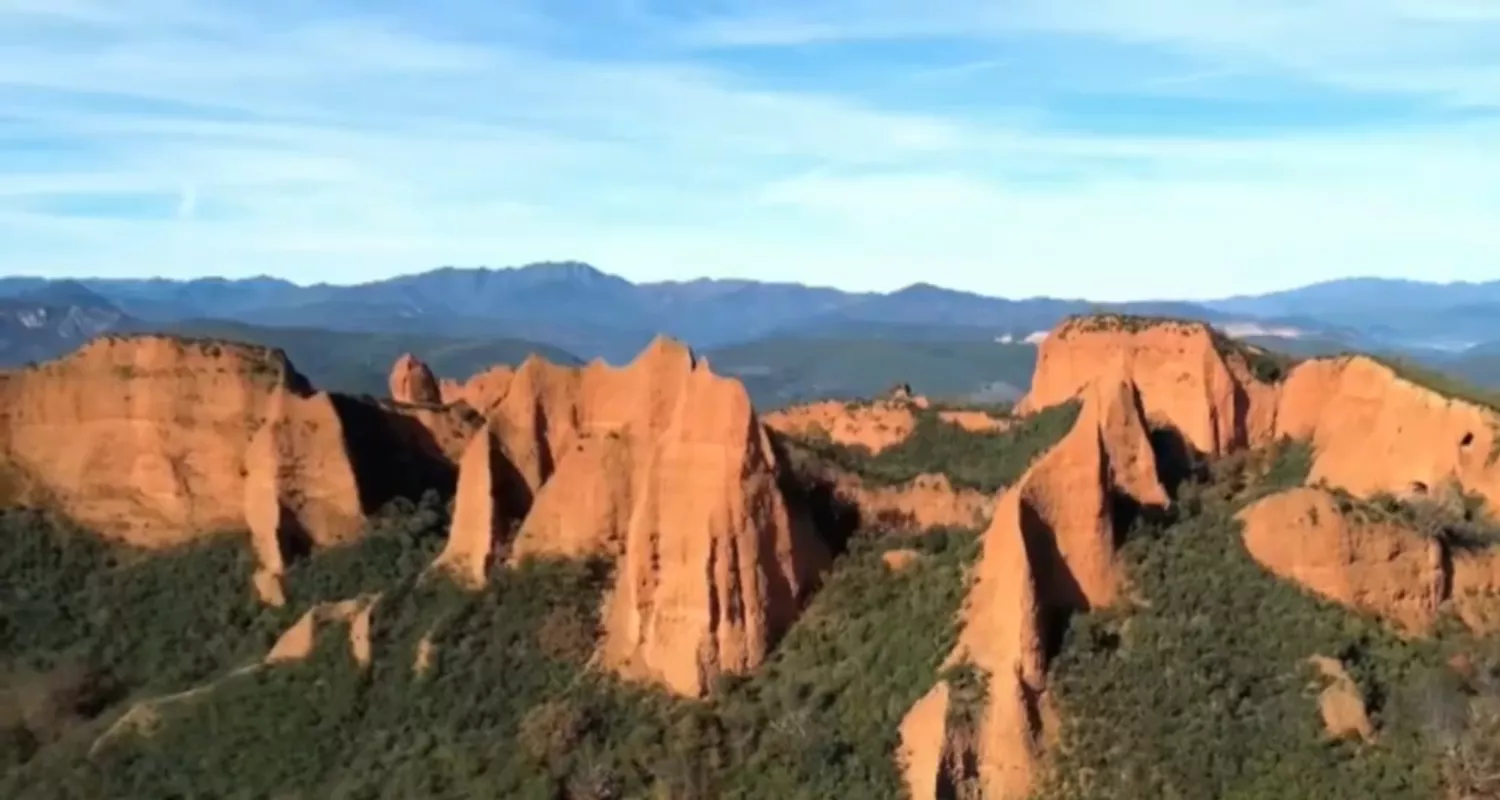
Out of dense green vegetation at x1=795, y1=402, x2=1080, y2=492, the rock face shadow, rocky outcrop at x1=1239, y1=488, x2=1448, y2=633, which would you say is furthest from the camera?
the rock face shadow

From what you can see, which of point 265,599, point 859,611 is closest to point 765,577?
point 859,611

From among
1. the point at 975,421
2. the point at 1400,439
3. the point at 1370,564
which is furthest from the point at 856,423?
the point at 1370,564

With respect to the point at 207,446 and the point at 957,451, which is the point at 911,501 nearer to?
the point at 957,451

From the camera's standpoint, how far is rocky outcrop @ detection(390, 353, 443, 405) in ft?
202

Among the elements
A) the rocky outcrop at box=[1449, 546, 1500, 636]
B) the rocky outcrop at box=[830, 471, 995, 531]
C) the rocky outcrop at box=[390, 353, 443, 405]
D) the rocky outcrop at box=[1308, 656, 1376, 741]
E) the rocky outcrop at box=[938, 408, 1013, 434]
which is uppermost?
the rocky outcrop at box=[390, 353, 443, 405]

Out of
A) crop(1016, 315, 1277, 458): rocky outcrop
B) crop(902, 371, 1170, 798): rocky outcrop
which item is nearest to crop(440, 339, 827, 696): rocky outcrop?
crop(902, 371, 1170, 798): rocky outcrop

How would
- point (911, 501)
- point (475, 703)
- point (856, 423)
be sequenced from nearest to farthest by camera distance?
point (475, 703) < point (911, 501) < point (856, 423)

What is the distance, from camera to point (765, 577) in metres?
36.3

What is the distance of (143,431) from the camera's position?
52.6m

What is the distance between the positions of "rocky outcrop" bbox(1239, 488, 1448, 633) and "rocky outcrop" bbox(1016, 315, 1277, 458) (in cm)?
1287

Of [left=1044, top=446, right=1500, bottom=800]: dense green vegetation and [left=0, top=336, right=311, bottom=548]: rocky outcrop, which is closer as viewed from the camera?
[left=1044, top=446, right=1500, bottom=800]: dense green vegetation

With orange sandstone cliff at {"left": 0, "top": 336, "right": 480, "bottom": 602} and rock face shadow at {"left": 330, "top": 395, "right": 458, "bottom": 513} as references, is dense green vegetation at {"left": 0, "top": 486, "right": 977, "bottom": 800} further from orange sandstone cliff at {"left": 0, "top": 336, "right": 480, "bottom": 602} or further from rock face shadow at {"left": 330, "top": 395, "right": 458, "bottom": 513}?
rock face shadow at {"left": 330, "top": 395, "right": 458, "bottom": 513}

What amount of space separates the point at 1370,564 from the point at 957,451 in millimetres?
18931

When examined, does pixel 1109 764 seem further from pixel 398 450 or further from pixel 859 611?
pixel 398 450
